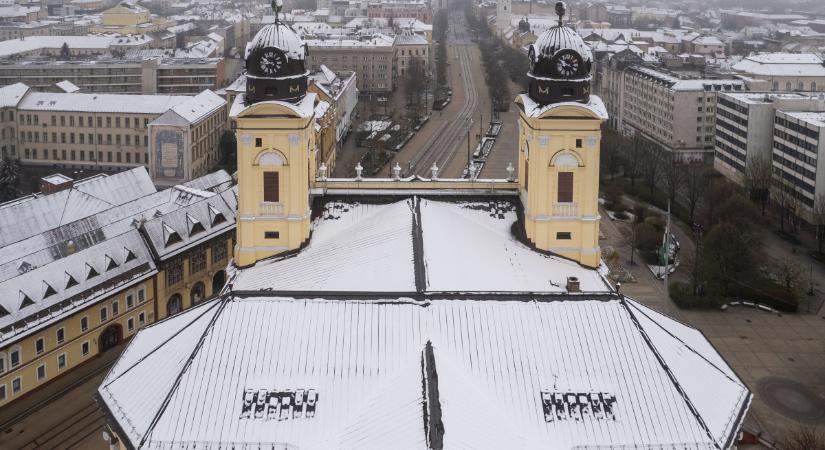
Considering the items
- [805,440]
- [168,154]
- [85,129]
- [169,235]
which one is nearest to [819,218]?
[805,440]

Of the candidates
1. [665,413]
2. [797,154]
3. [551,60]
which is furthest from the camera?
[797,154]

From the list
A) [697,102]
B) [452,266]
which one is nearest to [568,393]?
[452,266]

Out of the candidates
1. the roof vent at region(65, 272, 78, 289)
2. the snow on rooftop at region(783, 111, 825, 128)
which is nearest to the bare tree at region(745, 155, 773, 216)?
the snow on rooftop at region(783, 111, 825, 128)

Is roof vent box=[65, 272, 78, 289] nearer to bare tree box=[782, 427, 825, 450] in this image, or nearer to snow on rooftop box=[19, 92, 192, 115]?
bare tree box=[782, 427, 825, 450]

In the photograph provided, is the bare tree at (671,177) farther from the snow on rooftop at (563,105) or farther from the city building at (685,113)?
the snow on rooftop at (563,105)

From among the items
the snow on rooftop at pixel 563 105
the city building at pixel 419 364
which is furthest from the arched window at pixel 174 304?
the snow on rooftop at pixel 563 105

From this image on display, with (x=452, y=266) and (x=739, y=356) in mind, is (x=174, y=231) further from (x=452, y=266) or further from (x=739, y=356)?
(x=739, y=356)

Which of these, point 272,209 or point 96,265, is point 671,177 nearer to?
point 272,209
